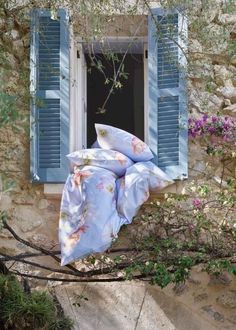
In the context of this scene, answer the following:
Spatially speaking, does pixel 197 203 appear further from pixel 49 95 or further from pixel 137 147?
pixel 49 95

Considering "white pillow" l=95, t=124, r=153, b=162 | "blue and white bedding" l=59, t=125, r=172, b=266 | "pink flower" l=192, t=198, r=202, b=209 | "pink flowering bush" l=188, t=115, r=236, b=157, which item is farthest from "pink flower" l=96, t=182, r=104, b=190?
"pink flowering bush" l=188, t=115, r=236, b=157

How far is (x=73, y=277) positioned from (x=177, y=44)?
1.69m

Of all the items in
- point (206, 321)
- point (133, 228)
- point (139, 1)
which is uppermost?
point (139, 1)

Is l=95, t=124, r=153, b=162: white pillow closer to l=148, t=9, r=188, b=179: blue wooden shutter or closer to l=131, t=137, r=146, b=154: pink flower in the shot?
l=131, t=137, r=146, b=154: pink flower

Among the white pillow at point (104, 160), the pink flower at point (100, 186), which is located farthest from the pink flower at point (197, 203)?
the pink flower at point (100, 186)

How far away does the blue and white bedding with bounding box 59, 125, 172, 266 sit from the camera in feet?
14.8

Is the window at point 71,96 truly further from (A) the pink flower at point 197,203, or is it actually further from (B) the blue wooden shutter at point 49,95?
(A) the pink flower at point 197,203

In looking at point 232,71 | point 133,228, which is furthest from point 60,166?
point 232,71

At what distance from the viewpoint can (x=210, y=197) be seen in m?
4.73

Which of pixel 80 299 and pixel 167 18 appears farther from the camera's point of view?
pixel 167 18

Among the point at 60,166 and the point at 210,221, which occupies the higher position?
the point at 60,166

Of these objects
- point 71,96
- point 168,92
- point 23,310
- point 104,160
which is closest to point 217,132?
point 168,92

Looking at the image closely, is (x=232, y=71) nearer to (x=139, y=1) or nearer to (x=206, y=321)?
(x=139, y=1)

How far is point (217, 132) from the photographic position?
489 cm
